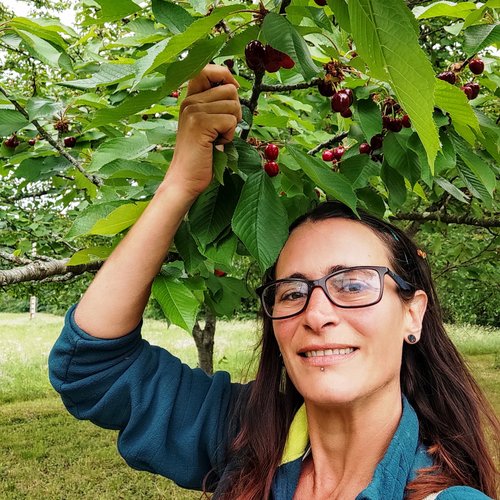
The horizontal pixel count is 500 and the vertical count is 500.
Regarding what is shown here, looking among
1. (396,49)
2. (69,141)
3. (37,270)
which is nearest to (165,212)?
(396,49)

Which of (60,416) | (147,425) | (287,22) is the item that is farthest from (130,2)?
(60,416)

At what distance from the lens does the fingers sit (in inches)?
46.0

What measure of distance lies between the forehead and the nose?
0.06 meters

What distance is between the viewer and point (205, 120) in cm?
119

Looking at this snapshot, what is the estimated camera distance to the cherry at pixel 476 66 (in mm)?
1612

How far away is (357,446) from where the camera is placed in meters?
1.37

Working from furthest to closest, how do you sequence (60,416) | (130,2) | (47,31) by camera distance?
(60,416)
(47,31)
(130,2)

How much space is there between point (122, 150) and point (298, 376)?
0.78 metres

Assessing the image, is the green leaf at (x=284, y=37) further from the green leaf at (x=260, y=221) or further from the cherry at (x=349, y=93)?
the cherry at (x=349, y=93)

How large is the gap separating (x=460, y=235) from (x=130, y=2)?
5.15 meters

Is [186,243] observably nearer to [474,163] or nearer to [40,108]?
[474,163]

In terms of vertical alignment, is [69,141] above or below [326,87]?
below

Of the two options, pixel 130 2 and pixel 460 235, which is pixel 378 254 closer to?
pixel 130 2

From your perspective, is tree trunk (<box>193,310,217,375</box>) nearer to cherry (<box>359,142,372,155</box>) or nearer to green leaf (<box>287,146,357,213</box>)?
cherry (<box>359,142,372,155</box>)
